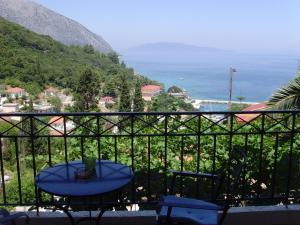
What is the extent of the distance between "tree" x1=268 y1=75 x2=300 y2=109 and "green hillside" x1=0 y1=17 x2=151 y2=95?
186ft

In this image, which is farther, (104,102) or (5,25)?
(5,25)

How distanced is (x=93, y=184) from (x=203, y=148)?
203cm

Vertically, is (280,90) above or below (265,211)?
above

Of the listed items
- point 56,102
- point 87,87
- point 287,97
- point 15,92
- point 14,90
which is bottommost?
point 56,102

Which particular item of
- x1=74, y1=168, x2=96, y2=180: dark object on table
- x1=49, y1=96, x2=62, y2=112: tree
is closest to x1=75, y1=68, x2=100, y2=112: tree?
x1=49, y1=96, x2=62, y2=112: tree

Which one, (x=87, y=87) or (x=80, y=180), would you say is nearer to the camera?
(x=80, y=180)

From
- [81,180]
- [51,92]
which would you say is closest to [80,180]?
[81,180]

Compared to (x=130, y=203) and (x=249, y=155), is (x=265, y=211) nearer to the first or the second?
(x=249, y=155)

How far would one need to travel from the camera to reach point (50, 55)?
7725 centimetres

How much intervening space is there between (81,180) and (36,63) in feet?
224

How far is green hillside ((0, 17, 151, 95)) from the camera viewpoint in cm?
6575

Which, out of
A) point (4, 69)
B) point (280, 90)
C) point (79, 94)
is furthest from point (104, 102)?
point (280, 90)

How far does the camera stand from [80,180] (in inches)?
97.6

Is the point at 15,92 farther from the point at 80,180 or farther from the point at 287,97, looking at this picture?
the point at 80,180
